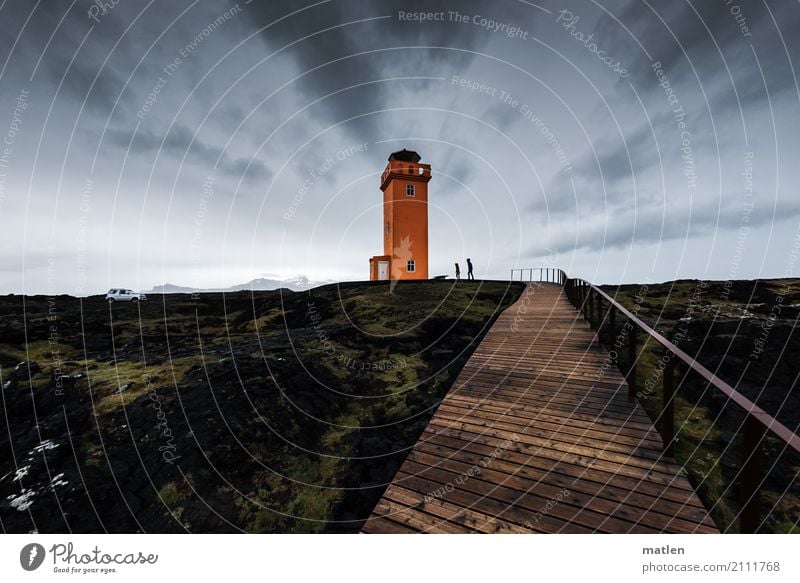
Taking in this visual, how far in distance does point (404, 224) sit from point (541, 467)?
78.1 ft

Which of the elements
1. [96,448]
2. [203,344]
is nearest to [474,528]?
[96,448]

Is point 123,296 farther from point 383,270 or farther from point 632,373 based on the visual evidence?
point 632,373

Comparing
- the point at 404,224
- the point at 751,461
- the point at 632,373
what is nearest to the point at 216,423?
the point at 751,461

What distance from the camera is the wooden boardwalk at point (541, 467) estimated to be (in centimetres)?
300

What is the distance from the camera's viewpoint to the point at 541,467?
3654 mm

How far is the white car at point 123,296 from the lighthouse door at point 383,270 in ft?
58.2

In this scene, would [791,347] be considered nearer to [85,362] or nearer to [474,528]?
[474,528]

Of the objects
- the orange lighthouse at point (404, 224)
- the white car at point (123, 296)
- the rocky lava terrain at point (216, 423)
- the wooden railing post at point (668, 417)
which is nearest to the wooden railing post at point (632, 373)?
the wooden railing post at point (668, 417)

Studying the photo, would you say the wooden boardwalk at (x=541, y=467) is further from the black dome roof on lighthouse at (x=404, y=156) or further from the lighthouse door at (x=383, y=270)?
the black dome roof on lighthouse at (x=404, y=156)

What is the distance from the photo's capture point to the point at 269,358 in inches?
306

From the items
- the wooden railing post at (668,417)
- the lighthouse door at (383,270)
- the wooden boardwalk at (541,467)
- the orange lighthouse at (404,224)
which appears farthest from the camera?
the lighthouse door at (383,270)

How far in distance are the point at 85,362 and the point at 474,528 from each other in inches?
421

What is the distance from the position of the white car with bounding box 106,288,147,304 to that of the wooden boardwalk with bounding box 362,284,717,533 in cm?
2705

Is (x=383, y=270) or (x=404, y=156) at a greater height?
(x=404, y=156)
